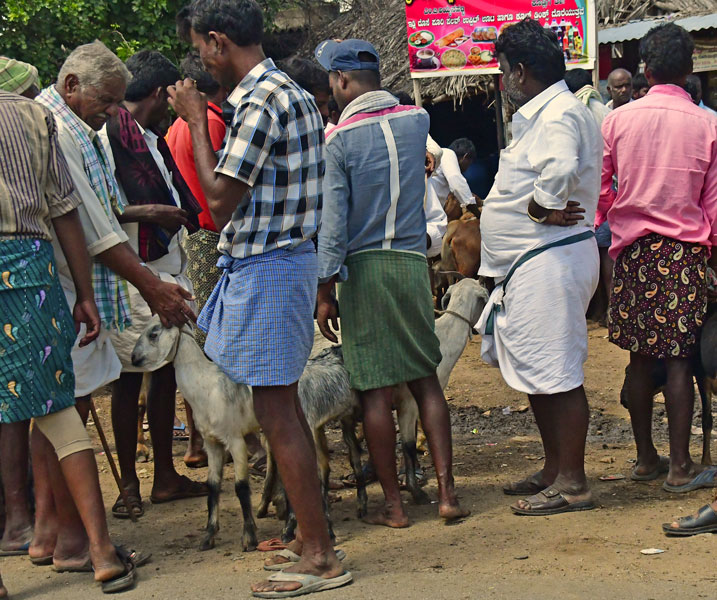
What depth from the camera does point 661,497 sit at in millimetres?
5117

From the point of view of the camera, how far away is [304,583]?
12.5 ft

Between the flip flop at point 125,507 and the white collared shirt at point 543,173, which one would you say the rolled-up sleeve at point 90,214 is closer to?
the flip flop at point 125,507

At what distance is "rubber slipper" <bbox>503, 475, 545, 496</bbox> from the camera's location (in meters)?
5.26

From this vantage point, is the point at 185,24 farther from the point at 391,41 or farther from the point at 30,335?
the point at 391,41

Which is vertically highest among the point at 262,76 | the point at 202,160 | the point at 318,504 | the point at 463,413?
the point at 262,76

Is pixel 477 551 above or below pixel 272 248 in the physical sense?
below

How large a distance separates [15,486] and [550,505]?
2589 millimetres

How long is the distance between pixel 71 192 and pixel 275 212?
89 centimetres

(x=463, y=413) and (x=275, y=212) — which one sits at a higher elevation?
(x=275, y=212)

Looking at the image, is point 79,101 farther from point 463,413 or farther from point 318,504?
point 463,413

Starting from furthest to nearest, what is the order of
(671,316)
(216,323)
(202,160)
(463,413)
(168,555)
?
1. (463,413)
2. (671,316)
3. (168,555)
4. (216,323)
5. (202,160)

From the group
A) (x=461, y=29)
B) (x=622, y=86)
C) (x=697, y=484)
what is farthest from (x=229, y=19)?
(x=461, y=29)

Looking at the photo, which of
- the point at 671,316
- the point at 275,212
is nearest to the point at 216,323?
the point at 275,212

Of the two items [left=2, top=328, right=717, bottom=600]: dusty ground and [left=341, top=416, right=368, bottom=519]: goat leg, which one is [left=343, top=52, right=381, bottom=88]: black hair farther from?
[left=2, top=328, right=717, bottom=600]: dusty ground
